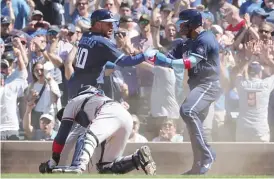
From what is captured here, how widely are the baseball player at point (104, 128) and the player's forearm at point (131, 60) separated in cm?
50

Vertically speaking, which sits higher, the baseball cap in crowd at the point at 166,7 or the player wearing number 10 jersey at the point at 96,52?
the player wearing number 10 jersey at the point at 96,52

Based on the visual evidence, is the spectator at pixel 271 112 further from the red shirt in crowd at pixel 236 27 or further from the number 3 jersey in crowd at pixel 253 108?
the red shirt in crowd at pixel 236 27

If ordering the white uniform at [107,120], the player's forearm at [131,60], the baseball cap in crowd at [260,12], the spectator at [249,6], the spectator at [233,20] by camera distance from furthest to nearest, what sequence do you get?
the spectator at [249,6]
the spectator at [233,20]
the baseball cap in crowd at [260,12]
the player's forearm at [131,60]
the white uniform at [107,120]

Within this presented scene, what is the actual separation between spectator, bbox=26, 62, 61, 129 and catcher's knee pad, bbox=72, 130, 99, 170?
4.66 meters

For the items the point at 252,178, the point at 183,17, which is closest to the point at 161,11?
the point at 183,17

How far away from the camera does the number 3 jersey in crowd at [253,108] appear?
50.4ft

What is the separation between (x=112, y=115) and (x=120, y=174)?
727 mm

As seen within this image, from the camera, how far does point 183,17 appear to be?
42.6ft

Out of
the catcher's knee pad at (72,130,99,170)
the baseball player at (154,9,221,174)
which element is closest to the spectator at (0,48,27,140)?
the baseball player at (154,9,221,174)

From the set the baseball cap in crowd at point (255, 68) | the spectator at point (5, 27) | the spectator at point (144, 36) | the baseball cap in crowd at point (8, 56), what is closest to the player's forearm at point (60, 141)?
the baseball cap in crowd at point (255, 68)

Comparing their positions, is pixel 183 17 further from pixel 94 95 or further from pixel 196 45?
pixel 94 95

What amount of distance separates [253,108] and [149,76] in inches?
79.0

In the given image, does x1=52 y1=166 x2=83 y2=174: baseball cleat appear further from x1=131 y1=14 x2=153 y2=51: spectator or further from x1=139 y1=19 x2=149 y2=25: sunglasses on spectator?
x1=139 y1=19 x2=149 y2=25: sunglasses on spectator

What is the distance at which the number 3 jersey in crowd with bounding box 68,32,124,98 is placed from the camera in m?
12.1
